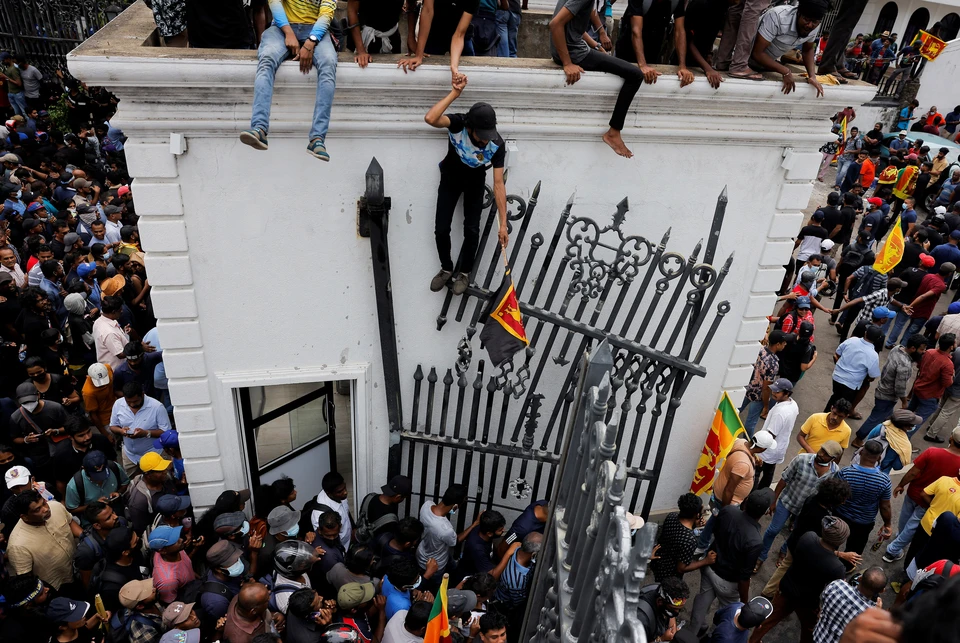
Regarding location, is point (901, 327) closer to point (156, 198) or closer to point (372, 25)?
point (372, 25)

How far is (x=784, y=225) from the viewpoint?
6.11 metres

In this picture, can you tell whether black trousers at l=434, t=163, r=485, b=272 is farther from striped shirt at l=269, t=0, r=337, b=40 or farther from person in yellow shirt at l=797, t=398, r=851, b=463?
person in yellow shirt at l=797, t=398, r=851, b=463

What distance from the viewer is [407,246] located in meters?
5.62

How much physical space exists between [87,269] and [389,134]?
18.4 feet

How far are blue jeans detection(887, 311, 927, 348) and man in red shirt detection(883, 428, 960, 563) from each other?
4194mm

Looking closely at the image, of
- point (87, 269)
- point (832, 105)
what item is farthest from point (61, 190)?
point (832, 105)

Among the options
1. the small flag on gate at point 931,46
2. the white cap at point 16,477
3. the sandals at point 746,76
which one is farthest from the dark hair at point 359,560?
the small flag on gate at point 931,46

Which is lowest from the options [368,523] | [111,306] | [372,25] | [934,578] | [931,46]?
[368,523]

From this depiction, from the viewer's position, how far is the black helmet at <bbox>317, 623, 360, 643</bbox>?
470 cm

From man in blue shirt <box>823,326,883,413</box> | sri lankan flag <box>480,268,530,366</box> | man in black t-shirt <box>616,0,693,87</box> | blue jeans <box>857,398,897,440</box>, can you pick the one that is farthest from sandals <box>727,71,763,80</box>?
blue jeans <box>857,398,897,440</box>

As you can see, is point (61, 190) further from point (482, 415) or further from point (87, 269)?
point (482, 415)

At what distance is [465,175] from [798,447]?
6.33 meters

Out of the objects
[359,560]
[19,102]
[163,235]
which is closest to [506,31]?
[163,235]

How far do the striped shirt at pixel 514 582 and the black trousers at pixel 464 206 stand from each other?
2.28 metres
